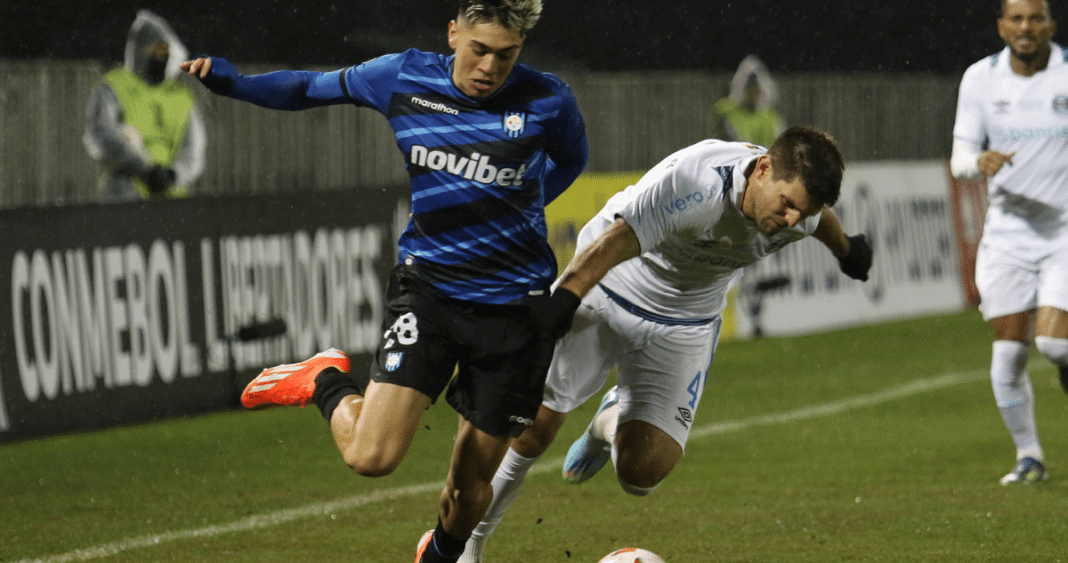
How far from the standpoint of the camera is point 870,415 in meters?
9.26

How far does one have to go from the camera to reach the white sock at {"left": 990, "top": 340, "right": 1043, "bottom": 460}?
7055 mm

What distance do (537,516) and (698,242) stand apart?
1.82 m

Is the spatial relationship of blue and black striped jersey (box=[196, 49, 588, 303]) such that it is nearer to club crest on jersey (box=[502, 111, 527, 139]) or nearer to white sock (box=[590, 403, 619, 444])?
club crest on jersey (box=[502, 111, 527, 139])

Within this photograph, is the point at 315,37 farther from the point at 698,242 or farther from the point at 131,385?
the point at 698,242

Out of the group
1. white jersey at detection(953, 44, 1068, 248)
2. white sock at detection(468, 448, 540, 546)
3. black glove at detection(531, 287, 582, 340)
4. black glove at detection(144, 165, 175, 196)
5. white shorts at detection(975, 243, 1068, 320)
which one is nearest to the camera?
black glove at detection(531, 287, 582, 340)

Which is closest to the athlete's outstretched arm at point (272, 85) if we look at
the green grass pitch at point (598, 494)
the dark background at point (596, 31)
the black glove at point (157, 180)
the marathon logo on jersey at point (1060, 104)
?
the green grass pitch at point (598, 494)

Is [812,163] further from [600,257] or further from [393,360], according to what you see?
[393,360]

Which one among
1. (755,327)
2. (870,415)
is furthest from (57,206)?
(755,327)

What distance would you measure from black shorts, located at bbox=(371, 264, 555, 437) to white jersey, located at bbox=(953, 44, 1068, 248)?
354 cm

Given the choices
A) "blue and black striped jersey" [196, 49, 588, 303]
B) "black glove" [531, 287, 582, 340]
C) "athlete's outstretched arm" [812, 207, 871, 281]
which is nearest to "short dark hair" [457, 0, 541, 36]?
"blue and black striped jersey" [196, 49, 588, 303]

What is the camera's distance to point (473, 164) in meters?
4.50

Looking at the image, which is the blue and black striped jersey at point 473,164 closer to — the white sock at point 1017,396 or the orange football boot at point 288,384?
the orange football boot at point 288,384

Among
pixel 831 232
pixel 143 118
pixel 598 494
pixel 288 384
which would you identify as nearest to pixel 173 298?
pixel 143 118

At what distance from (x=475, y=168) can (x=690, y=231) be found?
31.3 inches
